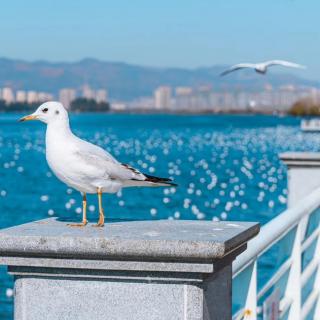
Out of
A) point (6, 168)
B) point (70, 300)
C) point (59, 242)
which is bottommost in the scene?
point (6, 168)

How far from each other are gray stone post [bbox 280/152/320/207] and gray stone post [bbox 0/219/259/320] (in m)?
4.39

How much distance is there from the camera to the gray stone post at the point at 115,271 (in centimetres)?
284

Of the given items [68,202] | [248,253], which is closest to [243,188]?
[68,202]

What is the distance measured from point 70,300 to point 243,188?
126 ft

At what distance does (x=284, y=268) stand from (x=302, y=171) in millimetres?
2652

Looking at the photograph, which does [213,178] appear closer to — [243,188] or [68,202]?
[243,188]

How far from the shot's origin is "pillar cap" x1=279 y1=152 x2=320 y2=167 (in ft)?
24.1

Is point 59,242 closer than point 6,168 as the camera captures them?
Yes

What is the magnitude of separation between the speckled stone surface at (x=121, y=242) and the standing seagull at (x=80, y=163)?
242 mm

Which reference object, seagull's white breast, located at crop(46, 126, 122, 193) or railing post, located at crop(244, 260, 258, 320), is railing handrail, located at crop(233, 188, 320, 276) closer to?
railing post, located at crop(244, 260, 258, 320)

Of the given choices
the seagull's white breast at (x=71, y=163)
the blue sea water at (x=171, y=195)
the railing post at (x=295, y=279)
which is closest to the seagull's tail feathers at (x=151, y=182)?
the seagull's white breast at (x=71, y=163)

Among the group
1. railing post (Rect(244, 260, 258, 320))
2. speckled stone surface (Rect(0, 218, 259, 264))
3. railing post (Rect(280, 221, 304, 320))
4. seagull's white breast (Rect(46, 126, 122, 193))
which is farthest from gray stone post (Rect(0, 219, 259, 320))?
railing post (Rect(280, 221, 304, 320))

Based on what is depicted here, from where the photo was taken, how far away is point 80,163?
3254mm

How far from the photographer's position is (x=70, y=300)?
Answer: 2967 mm
